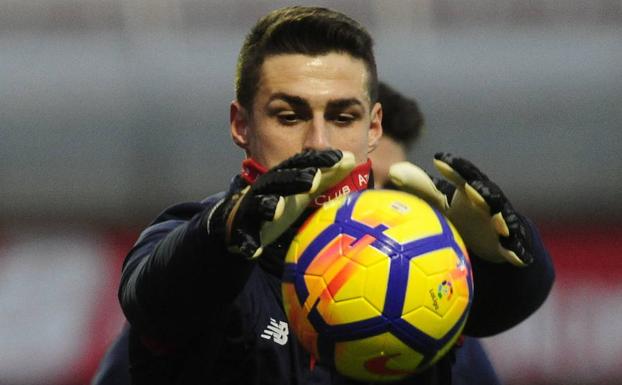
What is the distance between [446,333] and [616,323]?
5.61 m

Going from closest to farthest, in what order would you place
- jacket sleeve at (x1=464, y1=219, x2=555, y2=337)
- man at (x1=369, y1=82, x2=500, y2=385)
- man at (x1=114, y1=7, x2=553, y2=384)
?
man at (x1=114, y1=7, x2=553, y2=384) → jacket sleeve at (x1=464, y1=219, x2=555, y2=337) → man at (x1=369, y1=82, x2=500, y2=385)

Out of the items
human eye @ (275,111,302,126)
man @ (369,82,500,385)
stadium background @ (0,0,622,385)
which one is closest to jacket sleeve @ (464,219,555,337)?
human eye @ (275,111,302,126)

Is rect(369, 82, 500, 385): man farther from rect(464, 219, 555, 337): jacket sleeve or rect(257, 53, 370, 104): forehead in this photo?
rect(464, 219, 555, 337): jacket sleeve

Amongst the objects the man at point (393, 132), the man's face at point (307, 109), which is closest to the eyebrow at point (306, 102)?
the man's face at point (307, 109)

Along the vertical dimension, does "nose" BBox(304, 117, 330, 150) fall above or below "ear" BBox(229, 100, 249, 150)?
above

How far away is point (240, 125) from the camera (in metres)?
3.85

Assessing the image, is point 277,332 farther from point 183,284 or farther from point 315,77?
point 315,77

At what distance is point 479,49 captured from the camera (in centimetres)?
962

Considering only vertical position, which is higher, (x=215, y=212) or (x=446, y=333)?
(x=215, y=212)

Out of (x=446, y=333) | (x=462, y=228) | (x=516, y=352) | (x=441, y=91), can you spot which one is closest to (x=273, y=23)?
(x=462, y=228)

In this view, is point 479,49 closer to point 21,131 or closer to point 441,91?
point 441,91

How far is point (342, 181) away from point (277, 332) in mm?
438

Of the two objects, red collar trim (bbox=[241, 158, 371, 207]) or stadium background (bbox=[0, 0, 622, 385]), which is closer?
red collar trim (bbox=[241, 158, 371, 207])

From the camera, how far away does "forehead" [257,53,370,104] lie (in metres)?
3.57
